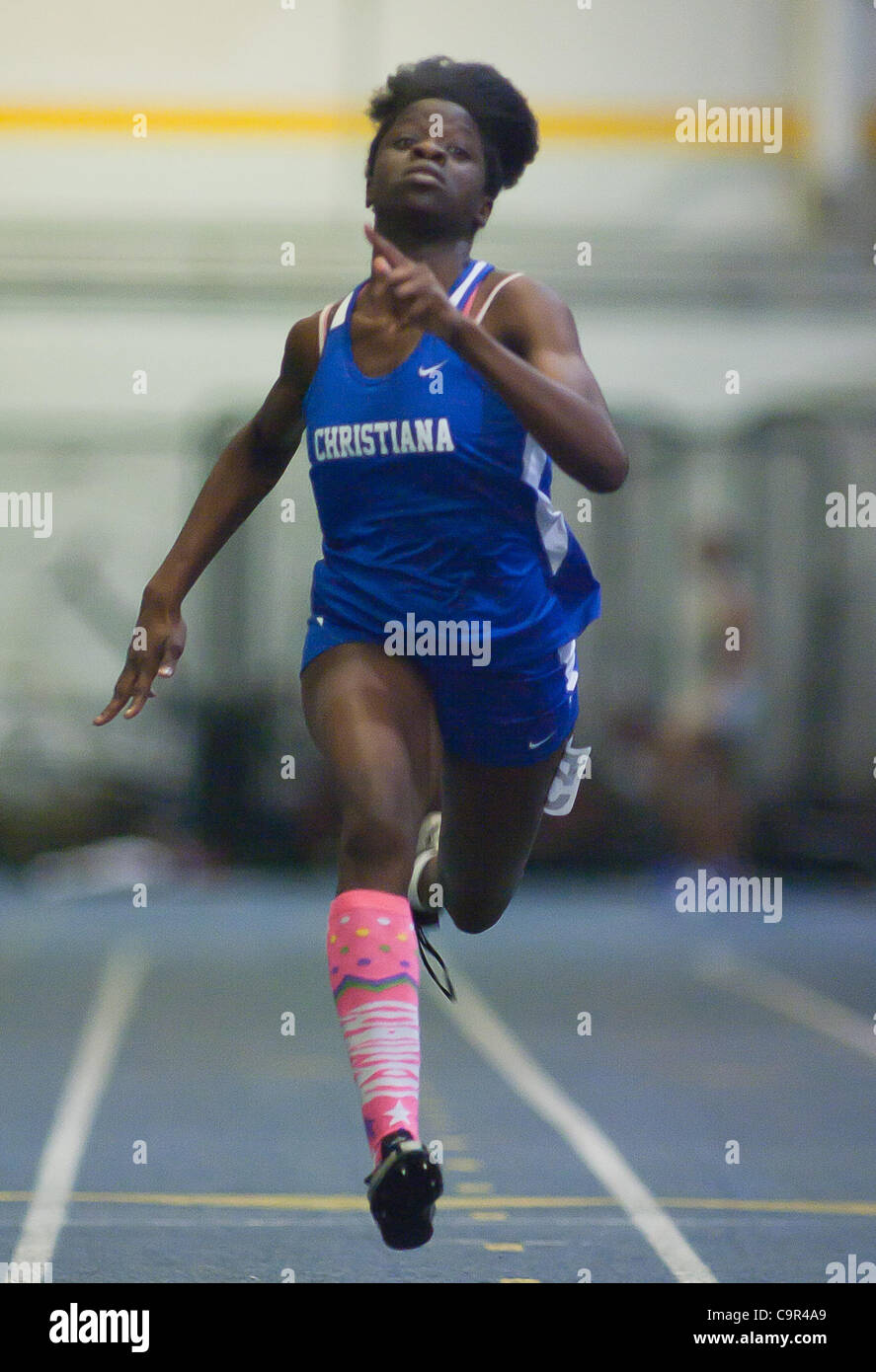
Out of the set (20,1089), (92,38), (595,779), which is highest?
(92,38)

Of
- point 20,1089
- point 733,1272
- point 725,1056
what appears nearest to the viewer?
point 733,1272

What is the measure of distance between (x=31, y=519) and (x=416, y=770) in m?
8.38

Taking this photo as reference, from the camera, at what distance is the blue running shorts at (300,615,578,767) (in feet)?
10.8

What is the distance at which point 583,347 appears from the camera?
10695 mm

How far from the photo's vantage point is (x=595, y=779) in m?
10.7

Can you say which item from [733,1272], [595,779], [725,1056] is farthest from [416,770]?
[595,779]

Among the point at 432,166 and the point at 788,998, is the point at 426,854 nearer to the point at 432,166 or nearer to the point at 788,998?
the point at 432,166

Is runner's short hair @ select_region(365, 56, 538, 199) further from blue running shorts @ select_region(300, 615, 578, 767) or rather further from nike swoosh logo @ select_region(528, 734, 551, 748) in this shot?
nike swoosh logo @ select_region(528, 734, 551, 748)

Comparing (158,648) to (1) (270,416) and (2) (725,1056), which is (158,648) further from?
(2) (725,1056)

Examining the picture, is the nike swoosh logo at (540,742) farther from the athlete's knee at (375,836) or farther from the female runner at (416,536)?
the athlete's knee at (375,836)

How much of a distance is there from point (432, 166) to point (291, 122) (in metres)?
9.00

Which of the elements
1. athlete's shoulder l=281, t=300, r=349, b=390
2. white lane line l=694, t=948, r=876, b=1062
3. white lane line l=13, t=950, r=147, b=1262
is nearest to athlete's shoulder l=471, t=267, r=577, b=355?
athlete's shoulder l=281, t=300, r=349, b=390

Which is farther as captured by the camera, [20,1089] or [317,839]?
[317,839]
